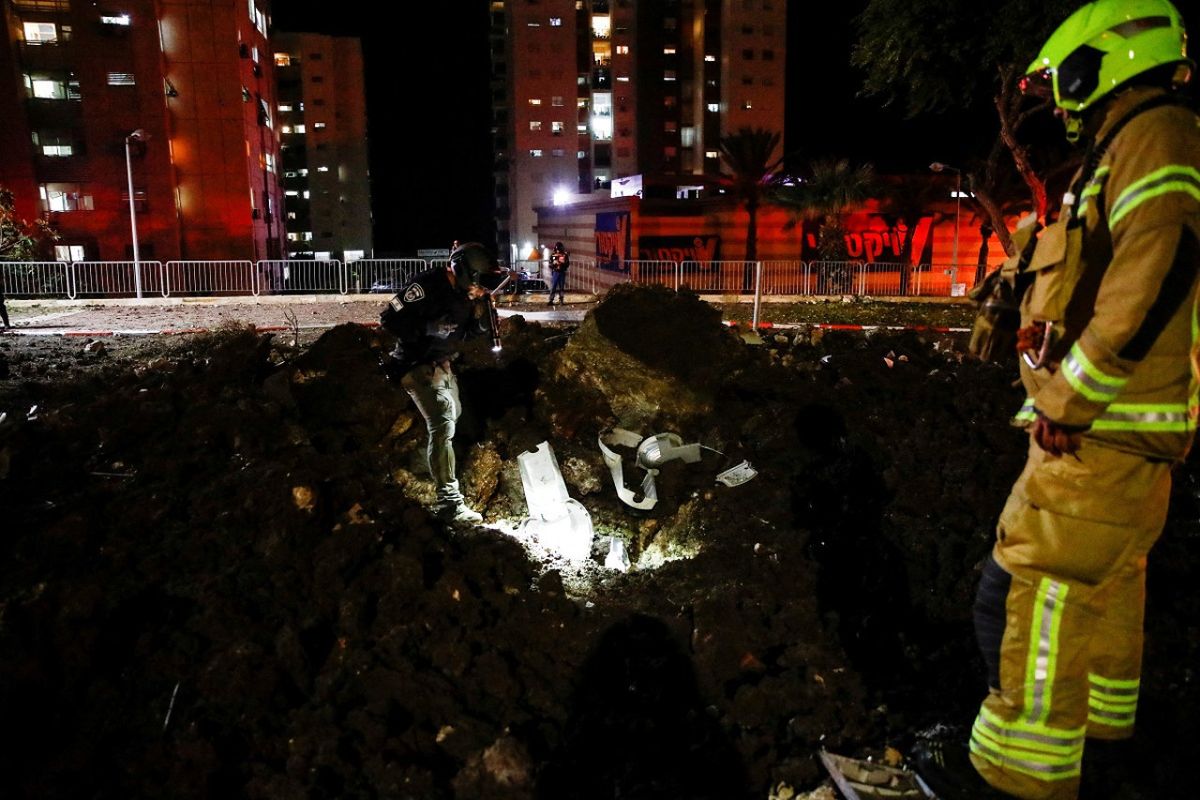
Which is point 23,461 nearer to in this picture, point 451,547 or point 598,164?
point 451,547

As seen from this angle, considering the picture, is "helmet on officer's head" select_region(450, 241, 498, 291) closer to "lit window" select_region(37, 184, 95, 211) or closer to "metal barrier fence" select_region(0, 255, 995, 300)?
"metal barrier fence" select_region(0, 255, 995, 300)

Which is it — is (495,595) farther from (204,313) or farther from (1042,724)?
(204,313)

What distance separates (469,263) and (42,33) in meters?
48.5

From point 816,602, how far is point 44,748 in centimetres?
371

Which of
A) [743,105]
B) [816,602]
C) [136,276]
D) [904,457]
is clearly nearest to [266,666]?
[816,602]

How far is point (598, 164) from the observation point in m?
83.2

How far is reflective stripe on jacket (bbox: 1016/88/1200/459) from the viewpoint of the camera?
2.23 m

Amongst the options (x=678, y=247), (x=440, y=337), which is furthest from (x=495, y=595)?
(x=678, y=247)

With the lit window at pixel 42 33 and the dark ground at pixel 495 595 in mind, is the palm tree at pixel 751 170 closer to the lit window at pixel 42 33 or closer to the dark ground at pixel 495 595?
the dark ground at pixel 495 595

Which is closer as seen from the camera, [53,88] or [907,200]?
[907,200]

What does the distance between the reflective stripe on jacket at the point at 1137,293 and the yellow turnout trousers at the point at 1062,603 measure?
141 mm

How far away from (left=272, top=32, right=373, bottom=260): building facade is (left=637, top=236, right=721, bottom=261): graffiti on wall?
54722mm

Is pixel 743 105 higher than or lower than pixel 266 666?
higher

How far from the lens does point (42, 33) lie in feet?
138
